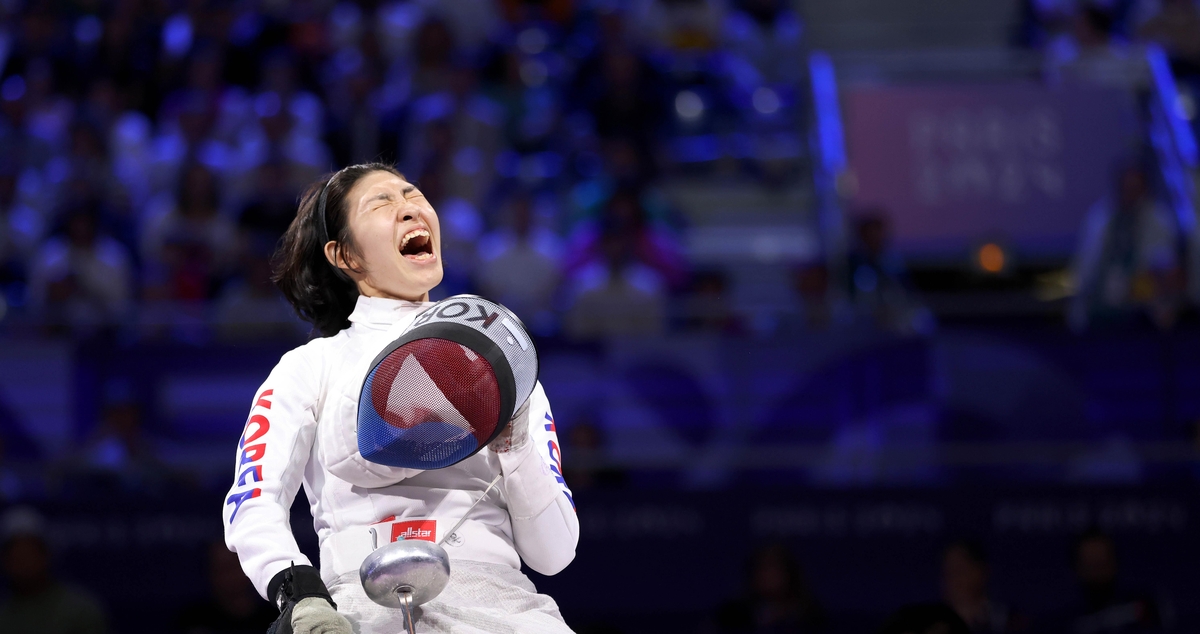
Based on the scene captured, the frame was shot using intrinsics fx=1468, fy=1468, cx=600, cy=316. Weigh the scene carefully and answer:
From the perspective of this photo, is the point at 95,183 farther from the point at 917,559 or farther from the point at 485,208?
the point at 917,559

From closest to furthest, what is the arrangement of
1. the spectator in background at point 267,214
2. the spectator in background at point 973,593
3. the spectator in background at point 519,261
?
the spectator in background at point 973,593 → the spectator in background at point 519,261 → the spectator in background at point 267,214

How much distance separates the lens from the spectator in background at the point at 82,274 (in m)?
7.74

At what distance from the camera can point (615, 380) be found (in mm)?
7359

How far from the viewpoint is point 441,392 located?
259 centimetres

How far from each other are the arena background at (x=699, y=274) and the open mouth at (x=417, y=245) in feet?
9.60

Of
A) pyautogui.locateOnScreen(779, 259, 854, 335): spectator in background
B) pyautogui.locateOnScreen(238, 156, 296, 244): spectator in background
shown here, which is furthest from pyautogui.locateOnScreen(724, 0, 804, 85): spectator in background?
pyautogui.locateOnScreen(238, 156, 296, 244): spectator in background

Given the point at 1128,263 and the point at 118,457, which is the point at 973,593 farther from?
the point at 118,457

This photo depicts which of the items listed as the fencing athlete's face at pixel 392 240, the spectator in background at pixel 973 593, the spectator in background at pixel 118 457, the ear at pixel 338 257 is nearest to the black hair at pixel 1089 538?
the spectator in background at pixel 973 593

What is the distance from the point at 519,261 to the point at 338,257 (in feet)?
17.9

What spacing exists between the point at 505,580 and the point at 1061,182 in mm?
7212

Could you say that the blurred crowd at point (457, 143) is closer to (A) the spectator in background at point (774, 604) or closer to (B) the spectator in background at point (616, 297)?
(B) the spectator in background at point (616, 297)

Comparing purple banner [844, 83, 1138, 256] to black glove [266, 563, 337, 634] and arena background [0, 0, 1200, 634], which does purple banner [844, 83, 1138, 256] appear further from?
black glove [266, 563, 337, 634]

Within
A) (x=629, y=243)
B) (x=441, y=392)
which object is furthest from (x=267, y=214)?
(x=441, y=392)

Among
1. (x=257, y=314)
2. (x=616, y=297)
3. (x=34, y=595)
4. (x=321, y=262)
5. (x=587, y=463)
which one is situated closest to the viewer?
(x=321, y=262)
